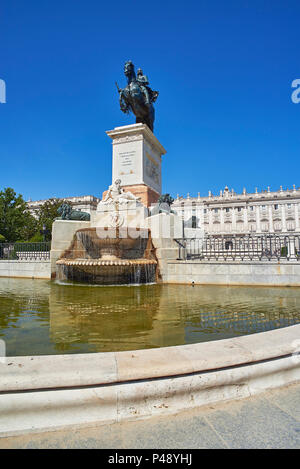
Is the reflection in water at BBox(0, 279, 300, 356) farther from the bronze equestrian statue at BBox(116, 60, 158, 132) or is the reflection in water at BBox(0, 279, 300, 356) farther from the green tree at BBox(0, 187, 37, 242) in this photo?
the green tree at BBox(0, 187, 37, 242)

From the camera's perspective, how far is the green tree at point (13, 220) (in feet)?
107

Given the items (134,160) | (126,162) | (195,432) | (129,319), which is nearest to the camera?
(195,432)

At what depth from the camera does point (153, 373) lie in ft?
6.28

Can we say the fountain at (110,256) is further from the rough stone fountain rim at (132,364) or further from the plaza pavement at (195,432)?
the plaza pavement at (195,432)

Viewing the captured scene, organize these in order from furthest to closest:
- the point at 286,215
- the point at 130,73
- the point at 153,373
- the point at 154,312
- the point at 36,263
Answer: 1. the point at 286,215
2. the point at 130,73
3. the point at 36,263
4. the point at 154,312
5. the point at 153,373

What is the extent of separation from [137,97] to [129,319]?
609 inches

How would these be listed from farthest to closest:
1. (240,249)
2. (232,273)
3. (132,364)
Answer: (240,249) < (232,273) < (132,364)

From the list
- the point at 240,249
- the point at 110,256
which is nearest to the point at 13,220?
the point at 110,256

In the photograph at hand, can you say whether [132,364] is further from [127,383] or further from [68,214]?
[68,214]

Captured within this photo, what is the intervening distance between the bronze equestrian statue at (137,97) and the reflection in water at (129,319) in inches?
532

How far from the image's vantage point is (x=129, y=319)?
4672 millimetres

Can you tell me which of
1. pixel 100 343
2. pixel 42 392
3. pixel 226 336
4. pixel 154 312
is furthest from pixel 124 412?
pixel 154 312

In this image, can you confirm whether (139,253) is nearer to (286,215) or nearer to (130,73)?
(130,73)
